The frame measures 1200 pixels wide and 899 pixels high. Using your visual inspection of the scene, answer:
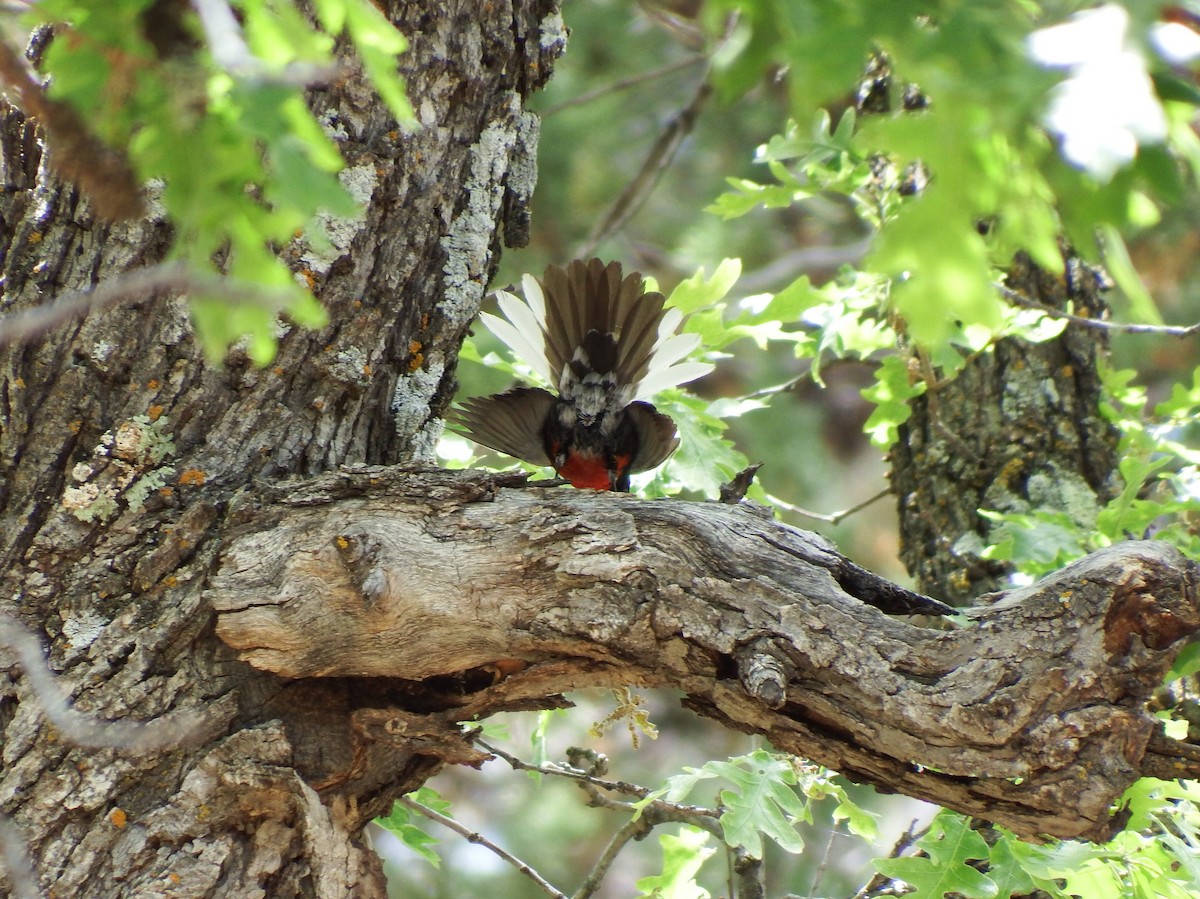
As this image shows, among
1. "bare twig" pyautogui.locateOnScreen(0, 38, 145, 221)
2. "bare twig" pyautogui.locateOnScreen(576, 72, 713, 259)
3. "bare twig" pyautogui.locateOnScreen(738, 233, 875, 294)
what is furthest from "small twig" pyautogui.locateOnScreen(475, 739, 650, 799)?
"bare twig" pyautogui.locateOnScreen(738, 233, 875, 294)

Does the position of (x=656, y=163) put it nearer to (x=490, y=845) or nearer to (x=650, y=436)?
(x=650, y=436)

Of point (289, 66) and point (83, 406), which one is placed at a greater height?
point (83, 406)

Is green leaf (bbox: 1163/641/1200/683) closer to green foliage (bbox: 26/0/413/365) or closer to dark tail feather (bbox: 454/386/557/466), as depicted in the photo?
dark tail feather (bbox: 454/386/557/466)

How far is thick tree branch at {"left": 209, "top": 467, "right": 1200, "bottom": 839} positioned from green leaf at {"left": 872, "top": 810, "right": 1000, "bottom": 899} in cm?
35

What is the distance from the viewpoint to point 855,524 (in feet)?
23.2

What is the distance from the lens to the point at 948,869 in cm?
220

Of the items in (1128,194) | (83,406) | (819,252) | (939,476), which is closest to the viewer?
(1128,194)

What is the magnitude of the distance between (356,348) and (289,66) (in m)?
1.23

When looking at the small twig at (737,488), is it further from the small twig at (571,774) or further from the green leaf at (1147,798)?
the green leaf at (1147,798)

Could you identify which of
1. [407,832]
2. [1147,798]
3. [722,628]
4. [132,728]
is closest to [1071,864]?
[1147,798]

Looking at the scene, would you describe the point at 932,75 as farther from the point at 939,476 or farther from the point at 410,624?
the point at 939,476

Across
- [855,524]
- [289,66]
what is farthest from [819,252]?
[289,66]

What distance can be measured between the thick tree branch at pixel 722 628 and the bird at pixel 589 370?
904mm

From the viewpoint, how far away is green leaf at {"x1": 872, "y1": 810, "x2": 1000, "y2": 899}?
2.18m
